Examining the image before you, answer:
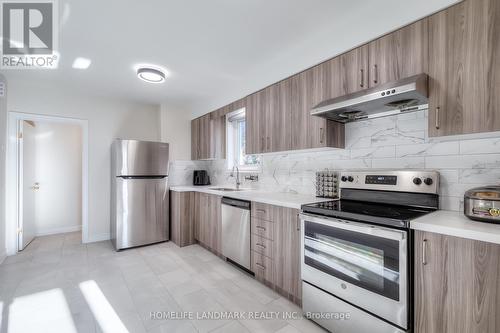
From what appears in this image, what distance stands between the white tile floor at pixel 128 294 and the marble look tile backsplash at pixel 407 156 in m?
1.31

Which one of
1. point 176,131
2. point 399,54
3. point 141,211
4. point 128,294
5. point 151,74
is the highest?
point 151,74

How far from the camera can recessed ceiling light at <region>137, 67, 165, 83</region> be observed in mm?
2818

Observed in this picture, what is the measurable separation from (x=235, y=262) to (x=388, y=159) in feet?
6.76

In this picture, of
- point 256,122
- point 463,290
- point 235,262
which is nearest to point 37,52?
point 256,122

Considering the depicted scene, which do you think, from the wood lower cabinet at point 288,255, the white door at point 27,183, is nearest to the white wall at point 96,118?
the white door at point 27,183

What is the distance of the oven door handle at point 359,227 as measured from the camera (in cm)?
132

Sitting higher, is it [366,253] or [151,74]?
[151,74]

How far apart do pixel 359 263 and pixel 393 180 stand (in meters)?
0.76

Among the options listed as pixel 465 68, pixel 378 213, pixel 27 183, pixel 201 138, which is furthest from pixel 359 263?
pixel 27 183

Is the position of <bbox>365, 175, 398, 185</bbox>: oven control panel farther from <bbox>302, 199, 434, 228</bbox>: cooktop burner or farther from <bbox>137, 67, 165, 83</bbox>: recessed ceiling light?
<bbox>137, 67, 165, 83</bbox>: recessed ceiling light

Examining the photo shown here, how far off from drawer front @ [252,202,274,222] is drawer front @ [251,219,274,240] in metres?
0.04

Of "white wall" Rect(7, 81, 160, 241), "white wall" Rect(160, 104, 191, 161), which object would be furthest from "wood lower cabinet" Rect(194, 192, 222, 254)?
"white wall" Rect(7, 81, 160, 241)

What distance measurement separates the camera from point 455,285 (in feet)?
3.84

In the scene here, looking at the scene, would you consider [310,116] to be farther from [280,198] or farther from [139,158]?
[139,158]
